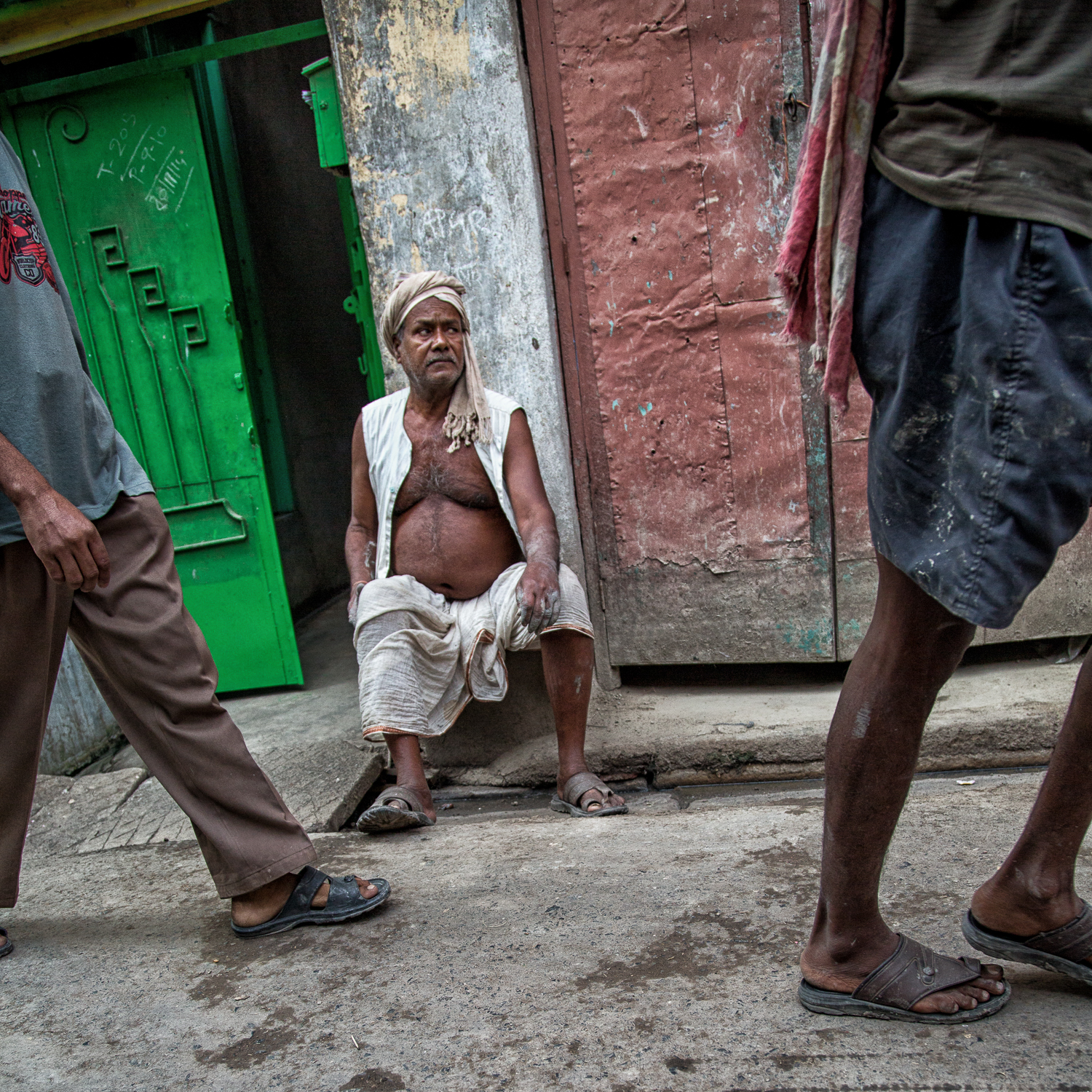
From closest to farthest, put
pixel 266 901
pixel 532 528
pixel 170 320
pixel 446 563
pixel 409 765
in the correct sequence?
pixel 266 901
pixel 409 765
pixel 532 528
pixel 446 563
pixel 170 320

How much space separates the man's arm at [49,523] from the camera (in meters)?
1.81

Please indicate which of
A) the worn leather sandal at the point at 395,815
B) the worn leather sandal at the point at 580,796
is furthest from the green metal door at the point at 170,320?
the worn leather sandal at the point at 580,796

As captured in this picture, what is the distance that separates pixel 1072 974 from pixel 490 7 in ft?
10.0

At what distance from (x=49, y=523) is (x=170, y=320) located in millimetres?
2378

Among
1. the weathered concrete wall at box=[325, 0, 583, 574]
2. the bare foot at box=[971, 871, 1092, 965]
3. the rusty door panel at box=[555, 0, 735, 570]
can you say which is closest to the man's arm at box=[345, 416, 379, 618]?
the weathered concrete wall at box=[325, 0, 583, 574]

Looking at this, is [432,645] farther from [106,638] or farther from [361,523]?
[106,638]

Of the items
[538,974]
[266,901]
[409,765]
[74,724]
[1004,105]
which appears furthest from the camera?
[74,724]

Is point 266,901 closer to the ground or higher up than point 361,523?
closer to the ground

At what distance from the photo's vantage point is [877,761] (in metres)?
1.37

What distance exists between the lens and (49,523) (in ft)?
5.93

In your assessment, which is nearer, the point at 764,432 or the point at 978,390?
the point at 978,390

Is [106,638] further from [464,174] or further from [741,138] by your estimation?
[741,138]

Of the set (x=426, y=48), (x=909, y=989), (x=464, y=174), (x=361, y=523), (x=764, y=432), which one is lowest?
(x=909, y=989)

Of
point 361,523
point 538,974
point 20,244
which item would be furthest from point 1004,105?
point 361,523
